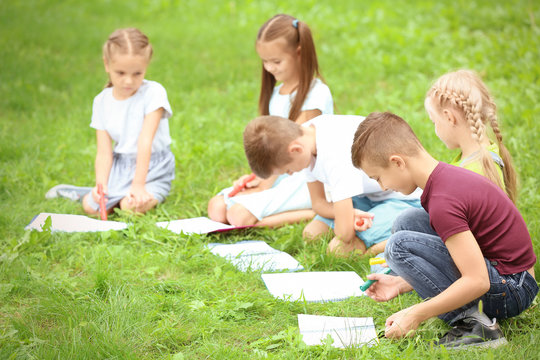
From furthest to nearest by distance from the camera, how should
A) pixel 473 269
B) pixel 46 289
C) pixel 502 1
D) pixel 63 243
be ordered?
1. pixel 502 1
2. pixel 63 243
3. pixel 46 289
4. pixel 473 269

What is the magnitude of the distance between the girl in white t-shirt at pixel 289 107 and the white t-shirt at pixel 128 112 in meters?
0.69

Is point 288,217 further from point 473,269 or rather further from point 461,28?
point 461,28

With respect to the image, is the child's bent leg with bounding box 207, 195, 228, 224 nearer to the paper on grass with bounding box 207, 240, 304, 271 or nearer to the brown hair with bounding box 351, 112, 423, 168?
the paper on grass with bounding box 207, 240, 304, 271

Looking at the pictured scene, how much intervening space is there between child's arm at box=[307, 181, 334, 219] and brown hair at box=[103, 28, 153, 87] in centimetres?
139

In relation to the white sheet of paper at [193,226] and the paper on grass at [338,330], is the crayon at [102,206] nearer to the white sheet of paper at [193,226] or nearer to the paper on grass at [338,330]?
the white sheet of paper at [193,226]

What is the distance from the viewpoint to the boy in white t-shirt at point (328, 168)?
2803mm

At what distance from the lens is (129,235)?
3227 mm

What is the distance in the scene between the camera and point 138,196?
11.8ft

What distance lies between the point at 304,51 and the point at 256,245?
4.08ft

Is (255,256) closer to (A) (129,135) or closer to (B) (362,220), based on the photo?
(B) (362,220)

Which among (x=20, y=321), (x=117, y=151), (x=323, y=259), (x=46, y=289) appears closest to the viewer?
(x=20, y=321)

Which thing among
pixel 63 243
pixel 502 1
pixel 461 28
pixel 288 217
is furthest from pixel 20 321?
pixel 502 1

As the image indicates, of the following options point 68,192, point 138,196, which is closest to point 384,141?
point 138,196

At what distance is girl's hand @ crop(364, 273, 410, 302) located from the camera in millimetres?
2488
